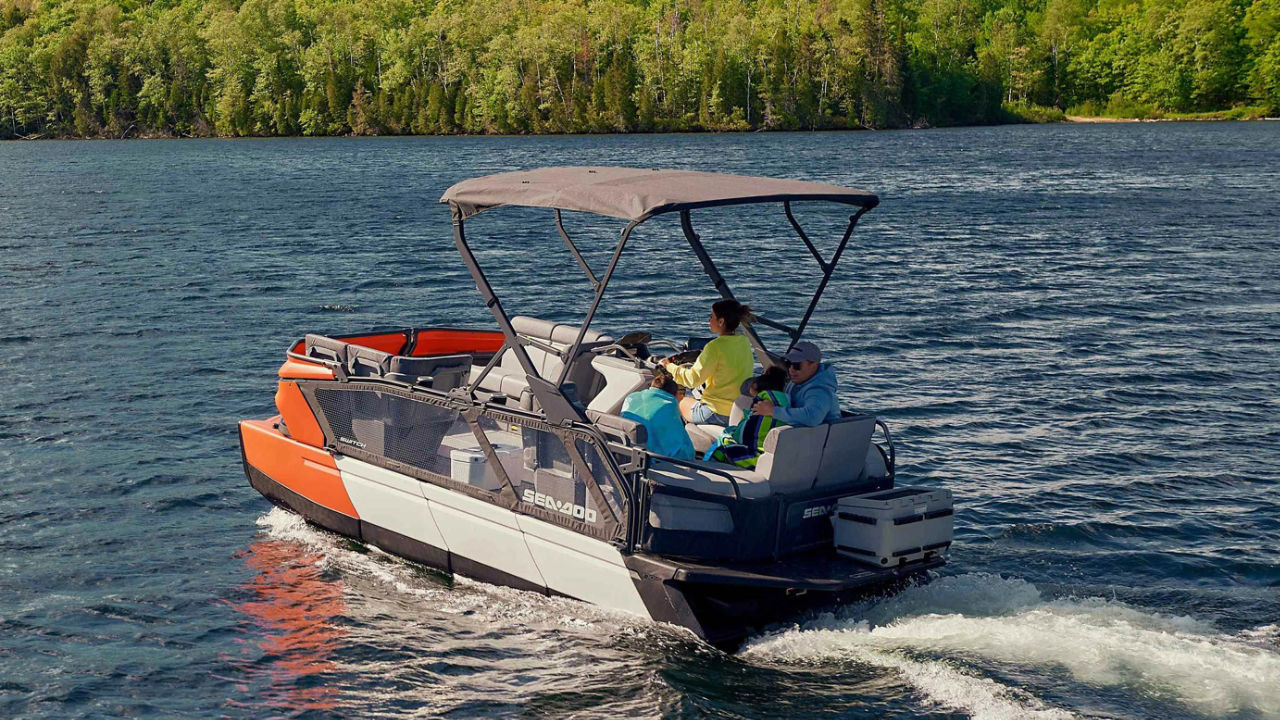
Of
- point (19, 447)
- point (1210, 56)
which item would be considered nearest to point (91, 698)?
point (19, 447)

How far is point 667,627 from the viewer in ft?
32.0

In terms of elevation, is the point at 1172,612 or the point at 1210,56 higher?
the point at 1210,56

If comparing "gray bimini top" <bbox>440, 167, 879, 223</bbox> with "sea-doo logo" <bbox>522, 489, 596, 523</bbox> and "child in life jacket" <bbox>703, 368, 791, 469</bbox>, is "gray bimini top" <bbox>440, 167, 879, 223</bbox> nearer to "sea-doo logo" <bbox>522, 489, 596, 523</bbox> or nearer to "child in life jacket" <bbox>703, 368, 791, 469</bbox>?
"child in life jacket" <bbox>703, 368, 791, 469</bbox>

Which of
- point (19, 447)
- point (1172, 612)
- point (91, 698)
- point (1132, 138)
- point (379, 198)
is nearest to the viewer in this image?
point (91, 698)

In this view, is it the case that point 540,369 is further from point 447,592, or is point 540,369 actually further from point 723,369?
point 447,592

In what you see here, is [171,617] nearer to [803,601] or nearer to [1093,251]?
[803,601]

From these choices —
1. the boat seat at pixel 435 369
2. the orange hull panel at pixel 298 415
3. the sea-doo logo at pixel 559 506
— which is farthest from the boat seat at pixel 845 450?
the orange hull panel at pixel 298 415

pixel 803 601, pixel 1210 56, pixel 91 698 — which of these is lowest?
pixel 91 698

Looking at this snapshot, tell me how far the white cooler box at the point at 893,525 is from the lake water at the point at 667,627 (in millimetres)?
448

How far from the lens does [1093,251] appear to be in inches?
1291

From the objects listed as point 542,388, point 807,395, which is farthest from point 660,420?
point 807,395

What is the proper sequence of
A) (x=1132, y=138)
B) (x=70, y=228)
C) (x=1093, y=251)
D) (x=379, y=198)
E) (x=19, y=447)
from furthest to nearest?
(x=1132, y=138)
(x=379, y=198)
(x=70, y=228)
(x=1093, y=251)
(x=19, y=447)

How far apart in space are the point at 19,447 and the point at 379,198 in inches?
1570

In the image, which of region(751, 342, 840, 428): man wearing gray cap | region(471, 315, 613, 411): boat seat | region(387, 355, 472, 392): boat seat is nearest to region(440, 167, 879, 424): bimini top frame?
region(471, 315, 613, 411): boat seat
